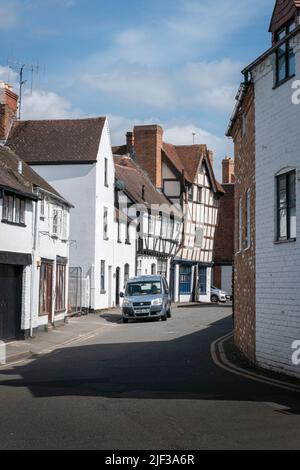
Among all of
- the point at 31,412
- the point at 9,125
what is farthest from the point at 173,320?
the point at 31,412

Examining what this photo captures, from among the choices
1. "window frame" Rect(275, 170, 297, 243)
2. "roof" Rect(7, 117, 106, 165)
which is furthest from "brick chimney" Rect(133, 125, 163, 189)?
"window frame" Rect(275, 170, 297, 243)

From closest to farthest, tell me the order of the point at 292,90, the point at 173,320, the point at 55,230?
the point at 292,90
the point at 55,230
the point at 173,320

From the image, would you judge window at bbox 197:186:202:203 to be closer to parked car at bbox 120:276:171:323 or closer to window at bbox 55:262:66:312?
parked car at bbox 120:276:171:323

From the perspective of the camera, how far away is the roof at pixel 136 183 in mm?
44438

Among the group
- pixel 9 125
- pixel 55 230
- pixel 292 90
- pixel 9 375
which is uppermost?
pixel 9 125

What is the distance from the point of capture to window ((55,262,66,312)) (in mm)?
28402

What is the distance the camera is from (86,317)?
33.4m

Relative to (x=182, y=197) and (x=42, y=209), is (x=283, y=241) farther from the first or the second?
(x=182, y=197)

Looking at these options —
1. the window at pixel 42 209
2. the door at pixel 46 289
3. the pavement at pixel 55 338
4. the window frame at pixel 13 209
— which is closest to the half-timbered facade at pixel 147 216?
the pavement at pixel 55 338

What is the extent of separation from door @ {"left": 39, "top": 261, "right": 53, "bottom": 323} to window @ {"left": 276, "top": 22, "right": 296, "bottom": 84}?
44.8ft

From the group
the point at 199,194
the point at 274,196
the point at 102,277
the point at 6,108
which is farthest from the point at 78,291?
the point at 274,196

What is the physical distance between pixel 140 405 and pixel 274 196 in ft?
19.6

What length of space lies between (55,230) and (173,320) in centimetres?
748
